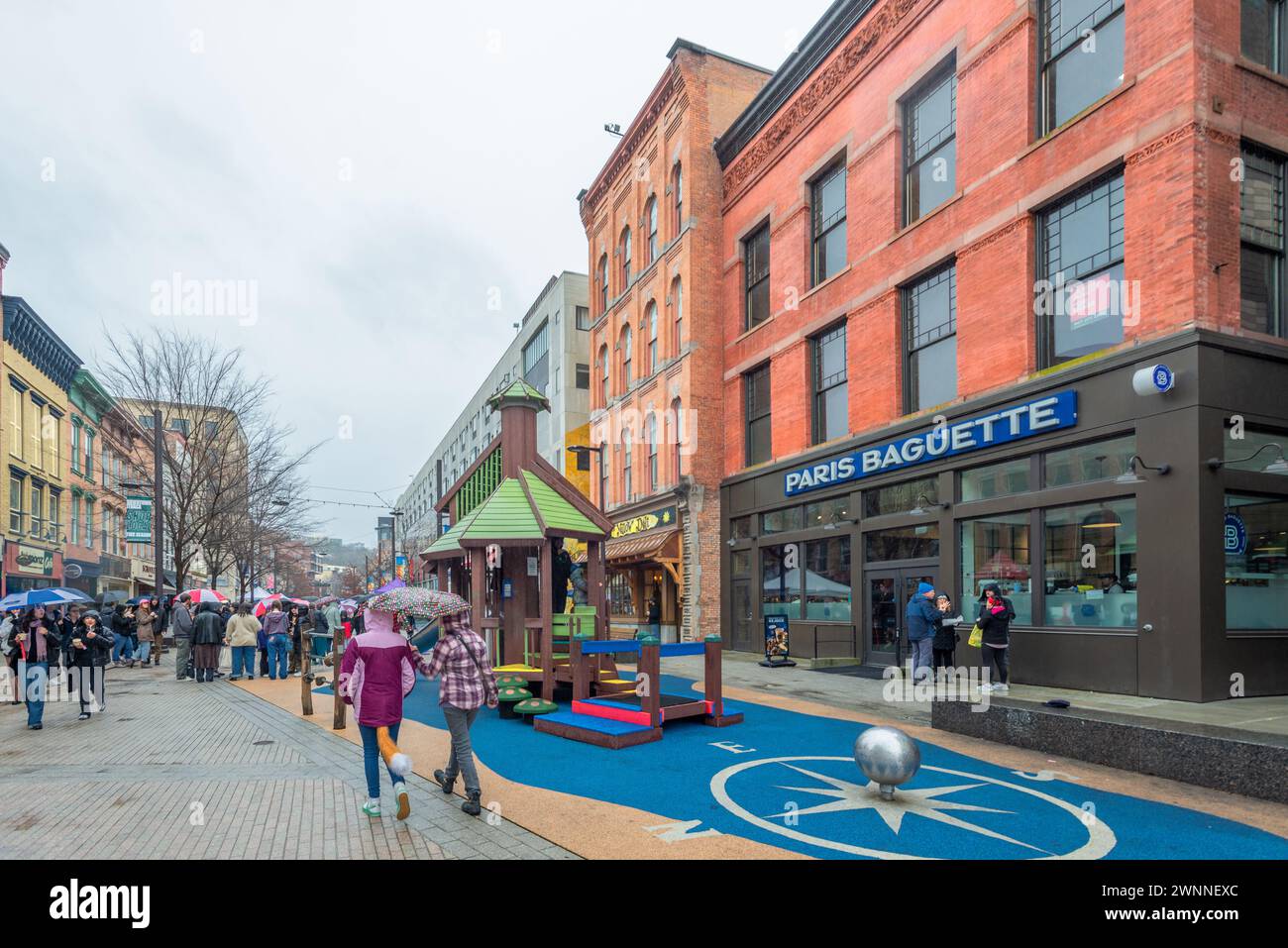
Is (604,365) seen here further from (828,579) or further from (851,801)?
(851,801)

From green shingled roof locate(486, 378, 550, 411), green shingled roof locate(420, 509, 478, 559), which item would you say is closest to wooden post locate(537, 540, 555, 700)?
green shingled roof locate(420, 509, 478, 559)

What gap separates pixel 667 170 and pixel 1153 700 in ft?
66.6

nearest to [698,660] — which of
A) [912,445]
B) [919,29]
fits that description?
[912,445]

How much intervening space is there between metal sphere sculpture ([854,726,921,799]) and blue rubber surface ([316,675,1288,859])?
214mm

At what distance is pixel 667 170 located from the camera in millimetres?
25453

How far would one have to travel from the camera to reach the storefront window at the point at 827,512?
60.3ft

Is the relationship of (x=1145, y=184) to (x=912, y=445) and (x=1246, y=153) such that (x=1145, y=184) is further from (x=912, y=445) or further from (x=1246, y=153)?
(x=912, y=445)

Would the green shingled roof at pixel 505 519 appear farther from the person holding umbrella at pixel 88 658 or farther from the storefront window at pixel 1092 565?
the storefront window at pixel 1092 565

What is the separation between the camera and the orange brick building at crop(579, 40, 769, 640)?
77.3ft

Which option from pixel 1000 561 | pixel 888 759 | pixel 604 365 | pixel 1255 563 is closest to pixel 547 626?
pixel 888 759

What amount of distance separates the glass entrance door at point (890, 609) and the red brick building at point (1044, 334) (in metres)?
0.06

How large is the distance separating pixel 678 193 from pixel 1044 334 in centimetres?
1432

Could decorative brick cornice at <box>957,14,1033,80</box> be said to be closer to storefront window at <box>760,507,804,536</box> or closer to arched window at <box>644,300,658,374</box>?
storefront window at <box>760,507,804,536</box>

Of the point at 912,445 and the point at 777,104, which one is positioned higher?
the point at 777,104
